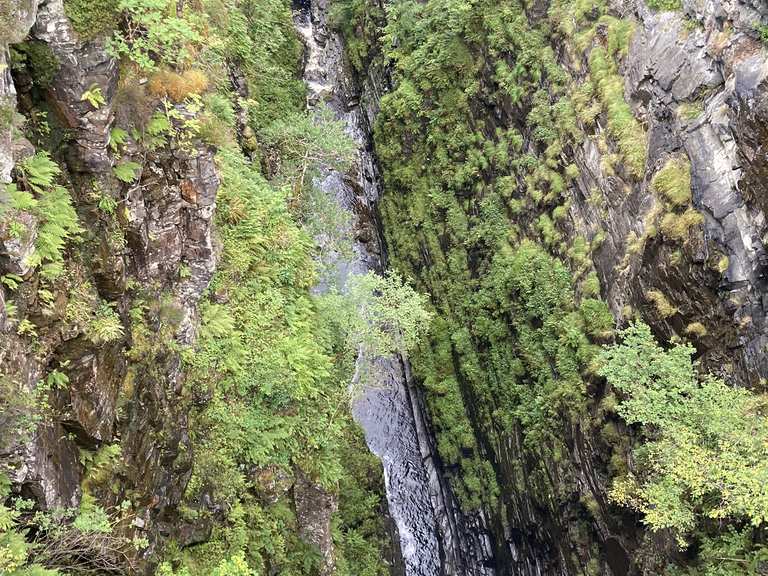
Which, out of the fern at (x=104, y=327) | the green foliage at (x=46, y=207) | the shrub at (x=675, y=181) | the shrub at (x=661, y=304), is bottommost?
the fern at (x=104, y=327)

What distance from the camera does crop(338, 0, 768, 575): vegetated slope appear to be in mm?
13586

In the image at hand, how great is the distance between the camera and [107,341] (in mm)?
9703

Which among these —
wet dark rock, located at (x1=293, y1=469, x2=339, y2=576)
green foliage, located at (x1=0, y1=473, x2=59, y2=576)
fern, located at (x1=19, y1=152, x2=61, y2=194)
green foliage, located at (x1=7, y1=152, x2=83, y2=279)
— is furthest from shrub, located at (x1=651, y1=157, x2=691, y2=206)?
green foliage, located at (x1=0, y1=473, x2=59, y2=576)

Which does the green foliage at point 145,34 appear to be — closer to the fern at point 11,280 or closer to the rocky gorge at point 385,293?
the rocky gorge at point 385,293

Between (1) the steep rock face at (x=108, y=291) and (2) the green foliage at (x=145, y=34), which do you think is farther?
(2) the green foliage at (x=145, y=34)

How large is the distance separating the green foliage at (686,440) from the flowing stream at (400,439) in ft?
32.5

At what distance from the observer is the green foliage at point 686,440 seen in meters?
12.0

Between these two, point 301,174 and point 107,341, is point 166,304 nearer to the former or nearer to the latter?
point 107,341

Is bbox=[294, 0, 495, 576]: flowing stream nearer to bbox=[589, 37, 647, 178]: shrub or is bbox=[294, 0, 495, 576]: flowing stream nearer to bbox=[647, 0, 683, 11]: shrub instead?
bbox=[589, 37, 647, 178]: shrub

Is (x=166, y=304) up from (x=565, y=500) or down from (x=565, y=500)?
up

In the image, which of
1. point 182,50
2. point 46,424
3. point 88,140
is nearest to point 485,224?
point 182,50

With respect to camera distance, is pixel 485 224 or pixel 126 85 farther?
pixel 485 224

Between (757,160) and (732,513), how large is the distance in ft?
28.4

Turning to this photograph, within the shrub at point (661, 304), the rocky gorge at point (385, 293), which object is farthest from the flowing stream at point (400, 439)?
the shrub at point (661, 304)
